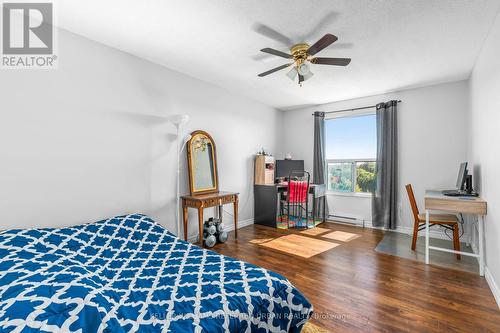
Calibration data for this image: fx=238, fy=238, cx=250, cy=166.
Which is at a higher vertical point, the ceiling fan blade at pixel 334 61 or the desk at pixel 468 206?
the ceiling fan blade at pixel 334 61

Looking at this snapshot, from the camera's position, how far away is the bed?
1.18 m

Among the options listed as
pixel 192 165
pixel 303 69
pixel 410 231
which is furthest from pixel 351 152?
pixel 192 165

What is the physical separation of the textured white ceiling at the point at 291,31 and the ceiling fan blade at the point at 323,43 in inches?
7.7

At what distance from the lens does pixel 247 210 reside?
4.81 m

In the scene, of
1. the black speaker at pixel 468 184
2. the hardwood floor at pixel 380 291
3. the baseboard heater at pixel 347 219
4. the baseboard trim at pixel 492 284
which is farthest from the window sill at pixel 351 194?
the baseboard trim at pixel 492 284

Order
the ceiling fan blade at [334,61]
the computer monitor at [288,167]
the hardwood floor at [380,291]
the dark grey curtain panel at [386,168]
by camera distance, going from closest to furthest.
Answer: the hardwood floor at [380,291] → the ceiling fan blade at [334,61] → the dark grey curtain panel at [386,168] → the computer monitor at [288,167]

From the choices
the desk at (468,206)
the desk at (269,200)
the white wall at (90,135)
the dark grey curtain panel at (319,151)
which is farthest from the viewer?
the dark grey curtain panel at (319,151)

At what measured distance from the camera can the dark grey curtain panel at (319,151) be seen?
5.18 metres

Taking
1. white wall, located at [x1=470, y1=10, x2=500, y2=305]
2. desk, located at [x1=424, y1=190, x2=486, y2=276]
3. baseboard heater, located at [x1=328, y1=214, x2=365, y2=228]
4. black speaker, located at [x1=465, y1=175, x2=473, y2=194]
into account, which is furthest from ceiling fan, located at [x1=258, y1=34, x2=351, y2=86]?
baseboard heater, located at [x1=328, y1=214, x2=365, y2=228]

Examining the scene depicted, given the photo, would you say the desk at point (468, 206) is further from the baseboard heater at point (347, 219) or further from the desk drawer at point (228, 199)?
the desk drawer at point (228, 199)

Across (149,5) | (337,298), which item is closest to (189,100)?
(149,5)

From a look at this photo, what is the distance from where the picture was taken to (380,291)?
229 centimetres

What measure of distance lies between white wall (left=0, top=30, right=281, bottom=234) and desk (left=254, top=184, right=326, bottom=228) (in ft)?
5.09

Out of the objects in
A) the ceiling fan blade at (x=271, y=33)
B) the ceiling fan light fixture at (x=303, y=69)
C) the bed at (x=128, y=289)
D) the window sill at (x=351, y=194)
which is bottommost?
the bed at (x=128, y=289)
